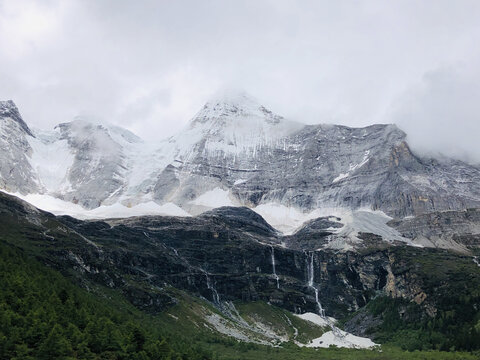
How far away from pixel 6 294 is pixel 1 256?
4500 cm

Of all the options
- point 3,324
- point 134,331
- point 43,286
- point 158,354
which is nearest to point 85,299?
point 43,286

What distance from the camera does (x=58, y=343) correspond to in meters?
114

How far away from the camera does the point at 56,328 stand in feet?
402

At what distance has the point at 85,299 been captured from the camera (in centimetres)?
17962

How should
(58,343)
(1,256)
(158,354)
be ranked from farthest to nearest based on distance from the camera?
(1,256) → (158,354) → (58,343)

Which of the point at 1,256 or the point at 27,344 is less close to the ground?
the point at 1,256

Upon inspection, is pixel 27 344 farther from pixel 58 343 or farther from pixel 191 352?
pixel 191 352

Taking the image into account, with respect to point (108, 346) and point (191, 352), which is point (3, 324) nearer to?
point (108, 346)

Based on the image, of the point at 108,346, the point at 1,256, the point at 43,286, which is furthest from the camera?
the point at 1,256

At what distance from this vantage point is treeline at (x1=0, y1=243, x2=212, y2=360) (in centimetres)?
11438

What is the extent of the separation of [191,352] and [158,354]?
29236mm

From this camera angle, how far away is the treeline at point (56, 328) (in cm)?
11438

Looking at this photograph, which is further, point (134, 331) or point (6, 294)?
point (134, 331)

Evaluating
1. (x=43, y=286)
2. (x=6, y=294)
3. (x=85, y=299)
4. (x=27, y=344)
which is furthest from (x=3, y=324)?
(x=85, y=299)
